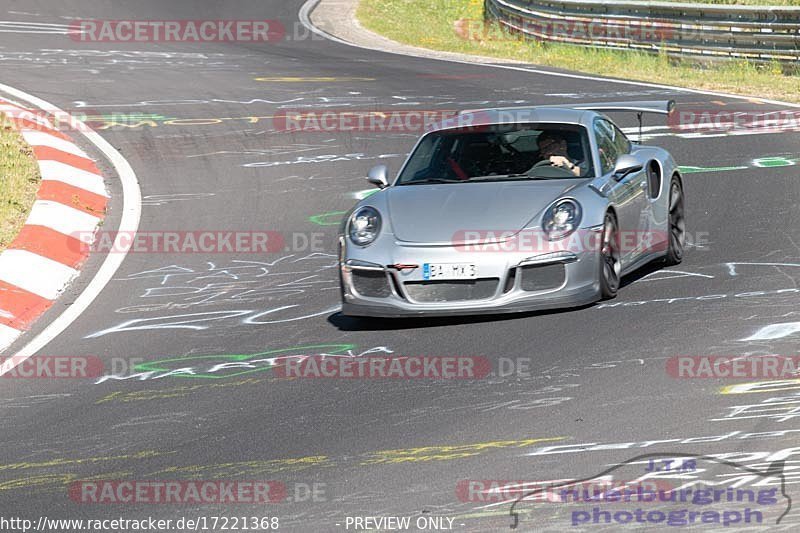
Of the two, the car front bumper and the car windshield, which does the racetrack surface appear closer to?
the car front bumper

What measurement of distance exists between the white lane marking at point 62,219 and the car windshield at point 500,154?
312 centimetres

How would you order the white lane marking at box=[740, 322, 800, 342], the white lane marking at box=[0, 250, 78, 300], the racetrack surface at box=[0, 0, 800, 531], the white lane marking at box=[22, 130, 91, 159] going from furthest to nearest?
the white lane marking at box=[22, 130, 91, 159]
the white lane marking at box=[0, 250, 78, 300]
the white lane marking at box=[740, 322, 800, 342]
the racetrack surface at box=[0, 0, 800, 531]

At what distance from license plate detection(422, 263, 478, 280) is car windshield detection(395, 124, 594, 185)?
1.17 meters

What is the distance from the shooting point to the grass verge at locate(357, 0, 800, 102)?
63.1 feet

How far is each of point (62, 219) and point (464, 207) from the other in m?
4.17

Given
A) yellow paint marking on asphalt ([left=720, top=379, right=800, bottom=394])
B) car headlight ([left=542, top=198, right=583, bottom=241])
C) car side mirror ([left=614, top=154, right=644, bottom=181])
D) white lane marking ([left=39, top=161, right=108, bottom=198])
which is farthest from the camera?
white lane marking ([left=39, top=161, right=108, bottom=198])

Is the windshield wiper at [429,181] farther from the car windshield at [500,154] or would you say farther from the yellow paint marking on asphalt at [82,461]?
the yellow paint marking on asphalt at [82,461]

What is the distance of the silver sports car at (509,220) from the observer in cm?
820

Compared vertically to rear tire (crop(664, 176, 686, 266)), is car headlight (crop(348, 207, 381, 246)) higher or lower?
higher

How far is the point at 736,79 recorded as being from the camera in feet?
64.3

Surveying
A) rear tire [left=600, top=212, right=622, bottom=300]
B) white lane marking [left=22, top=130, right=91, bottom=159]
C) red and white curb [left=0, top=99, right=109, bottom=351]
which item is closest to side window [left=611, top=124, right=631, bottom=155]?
rear tire [left=600, top=212, right=622, bottom=300]

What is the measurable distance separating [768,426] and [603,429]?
2.30ft

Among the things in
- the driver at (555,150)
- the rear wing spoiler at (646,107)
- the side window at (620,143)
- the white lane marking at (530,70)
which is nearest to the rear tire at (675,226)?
the side window at (620,143)

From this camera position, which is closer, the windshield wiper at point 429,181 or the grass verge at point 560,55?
the windshield wiper at point 429,181
